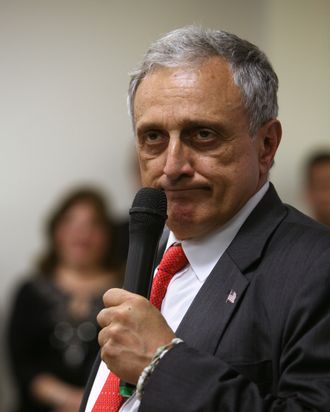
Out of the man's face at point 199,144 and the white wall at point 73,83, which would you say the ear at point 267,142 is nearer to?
the man's face at point 199,144

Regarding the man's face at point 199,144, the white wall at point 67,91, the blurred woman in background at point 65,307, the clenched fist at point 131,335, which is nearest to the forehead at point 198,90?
the man's face at point 199,144

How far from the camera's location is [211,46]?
185 cm

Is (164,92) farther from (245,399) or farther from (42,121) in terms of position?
(42,121)

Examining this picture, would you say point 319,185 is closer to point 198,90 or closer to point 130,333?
point 198,90

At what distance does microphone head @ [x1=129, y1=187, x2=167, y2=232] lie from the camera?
1.70 m

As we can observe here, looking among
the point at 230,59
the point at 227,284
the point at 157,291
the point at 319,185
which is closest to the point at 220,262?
the point at 227,284

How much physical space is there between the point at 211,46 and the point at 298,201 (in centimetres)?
295

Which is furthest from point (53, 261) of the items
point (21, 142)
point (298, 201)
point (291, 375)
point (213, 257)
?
point (291, 375)

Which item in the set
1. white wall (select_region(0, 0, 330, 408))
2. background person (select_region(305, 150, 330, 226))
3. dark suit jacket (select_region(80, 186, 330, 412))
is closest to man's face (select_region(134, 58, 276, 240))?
dark suit jacket (select_region(80, 186, 330, 412))

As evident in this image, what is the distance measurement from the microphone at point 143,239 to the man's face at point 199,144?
3.6 inches

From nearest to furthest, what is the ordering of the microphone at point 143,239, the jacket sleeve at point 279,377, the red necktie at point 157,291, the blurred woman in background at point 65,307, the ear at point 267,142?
1. the jacket sleeve at point 279,377
2. the microphone at point 143,239
3. the red necktie at point 157,291
4. the ear at point 267,142
5. the blurred woman in background at point 65,307

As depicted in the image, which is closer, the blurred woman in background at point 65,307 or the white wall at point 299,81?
the blurred woman in background at point 65,307

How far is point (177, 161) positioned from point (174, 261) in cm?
25

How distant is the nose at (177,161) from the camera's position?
180 cm
